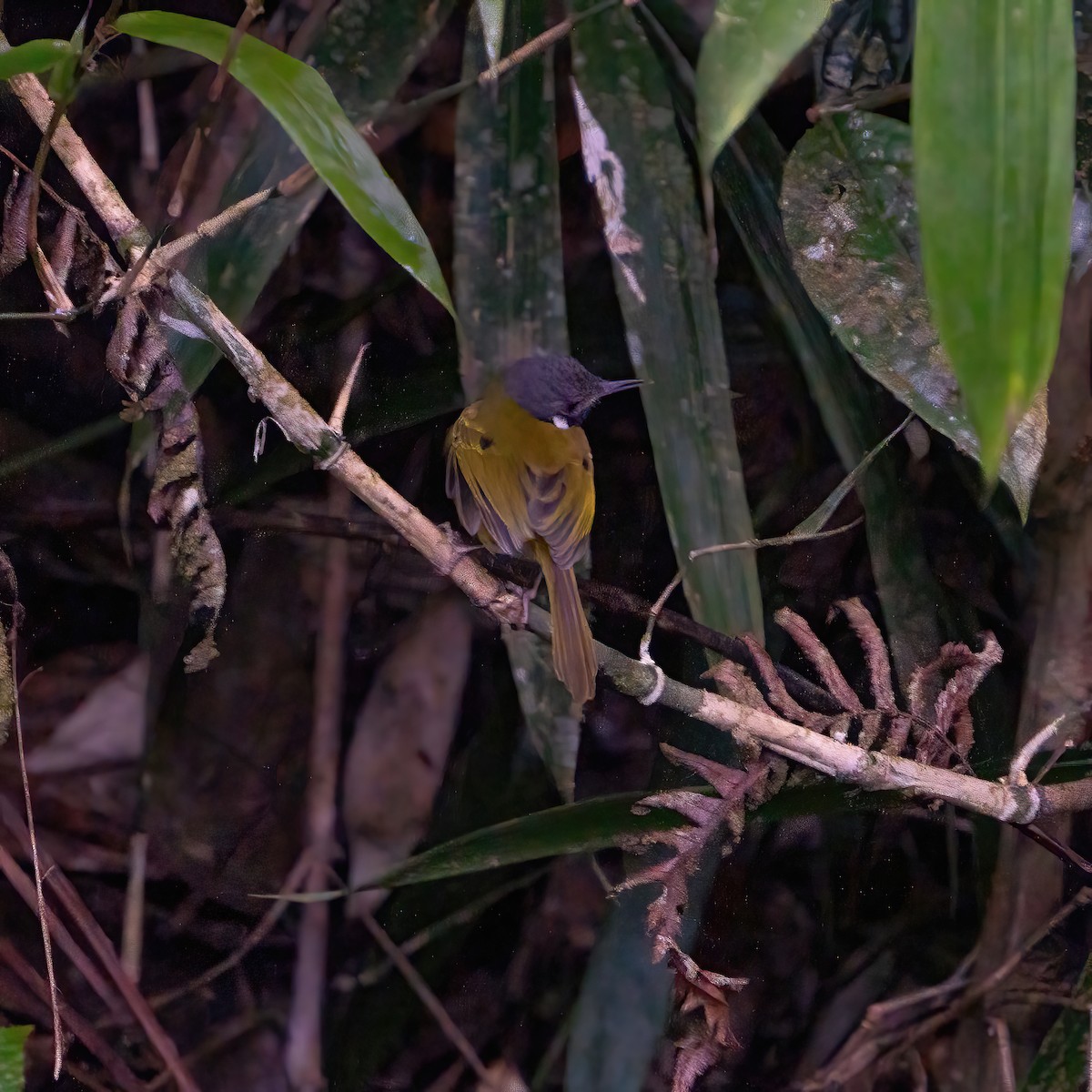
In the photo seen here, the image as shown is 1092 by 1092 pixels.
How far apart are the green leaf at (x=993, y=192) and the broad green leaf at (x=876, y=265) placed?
29cm

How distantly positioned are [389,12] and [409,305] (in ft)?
0.77

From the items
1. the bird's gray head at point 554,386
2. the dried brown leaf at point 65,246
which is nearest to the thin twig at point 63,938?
the dried brown leaf at point 65,246

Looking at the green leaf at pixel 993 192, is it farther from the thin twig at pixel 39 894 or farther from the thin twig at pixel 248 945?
the thin twig at pixel 39 894

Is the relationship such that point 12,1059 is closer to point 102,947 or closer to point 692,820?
point 102,947

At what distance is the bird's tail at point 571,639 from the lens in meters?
0.76

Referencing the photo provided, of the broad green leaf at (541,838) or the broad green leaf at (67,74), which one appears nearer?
the broad green leaf at (67,74)

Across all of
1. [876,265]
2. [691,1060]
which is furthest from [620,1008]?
[876,265]

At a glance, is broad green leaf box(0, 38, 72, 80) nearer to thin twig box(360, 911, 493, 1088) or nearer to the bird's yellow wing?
the bird's yellow wing

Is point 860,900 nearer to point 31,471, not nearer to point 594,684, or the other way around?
point 594,684

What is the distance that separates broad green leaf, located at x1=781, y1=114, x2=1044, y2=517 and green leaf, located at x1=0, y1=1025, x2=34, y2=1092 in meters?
0.87

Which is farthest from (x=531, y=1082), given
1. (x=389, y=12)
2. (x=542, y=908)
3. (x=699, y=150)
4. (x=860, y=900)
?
(x=389, y=12)

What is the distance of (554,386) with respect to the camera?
0.79m

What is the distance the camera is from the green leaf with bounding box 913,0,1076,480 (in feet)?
1.60

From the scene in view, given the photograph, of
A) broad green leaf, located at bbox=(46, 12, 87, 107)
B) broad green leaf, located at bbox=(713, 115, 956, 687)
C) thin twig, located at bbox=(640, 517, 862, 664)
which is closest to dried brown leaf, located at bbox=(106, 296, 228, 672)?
broad green leaf, located at bbox=(46, 12, 87, 107)
